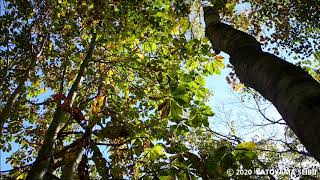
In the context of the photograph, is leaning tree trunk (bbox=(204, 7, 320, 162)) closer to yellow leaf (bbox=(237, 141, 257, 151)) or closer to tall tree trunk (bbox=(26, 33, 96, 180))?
yellow leaf (bbox=(237, 141, 257, 151))

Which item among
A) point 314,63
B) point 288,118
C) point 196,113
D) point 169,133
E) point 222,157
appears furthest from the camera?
point 314,63

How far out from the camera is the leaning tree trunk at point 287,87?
1350mm

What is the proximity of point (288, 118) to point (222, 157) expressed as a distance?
3.15 feet

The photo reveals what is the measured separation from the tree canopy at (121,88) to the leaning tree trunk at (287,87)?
2.22 ft

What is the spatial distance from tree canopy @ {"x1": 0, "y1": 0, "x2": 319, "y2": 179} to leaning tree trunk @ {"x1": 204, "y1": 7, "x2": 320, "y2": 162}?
68 centimetres

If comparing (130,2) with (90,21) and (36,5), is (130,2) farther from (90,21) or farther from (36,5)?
(36,5)

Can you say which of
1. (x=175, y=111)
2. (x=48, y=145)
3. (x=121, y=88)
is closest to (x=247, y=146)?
(x=175, y=111)

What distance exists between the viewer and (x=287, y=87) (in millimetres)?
1628

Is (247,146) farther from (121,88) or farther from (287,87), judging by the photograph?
(121,88)

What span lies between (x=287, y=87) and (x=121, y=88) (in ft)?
19.8

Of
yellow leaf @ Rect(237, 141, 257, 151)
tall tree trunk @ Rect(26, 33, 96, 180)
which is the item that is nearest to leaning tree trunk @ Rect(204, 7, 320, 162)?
yellow leaf @ Rect(237, 141, 257, 151)

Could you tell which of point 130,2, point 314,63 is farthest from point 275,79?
point 314,63

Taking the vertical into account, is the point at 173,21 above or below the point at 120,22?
above

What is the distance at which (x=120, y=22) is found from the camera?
20.4 ft
